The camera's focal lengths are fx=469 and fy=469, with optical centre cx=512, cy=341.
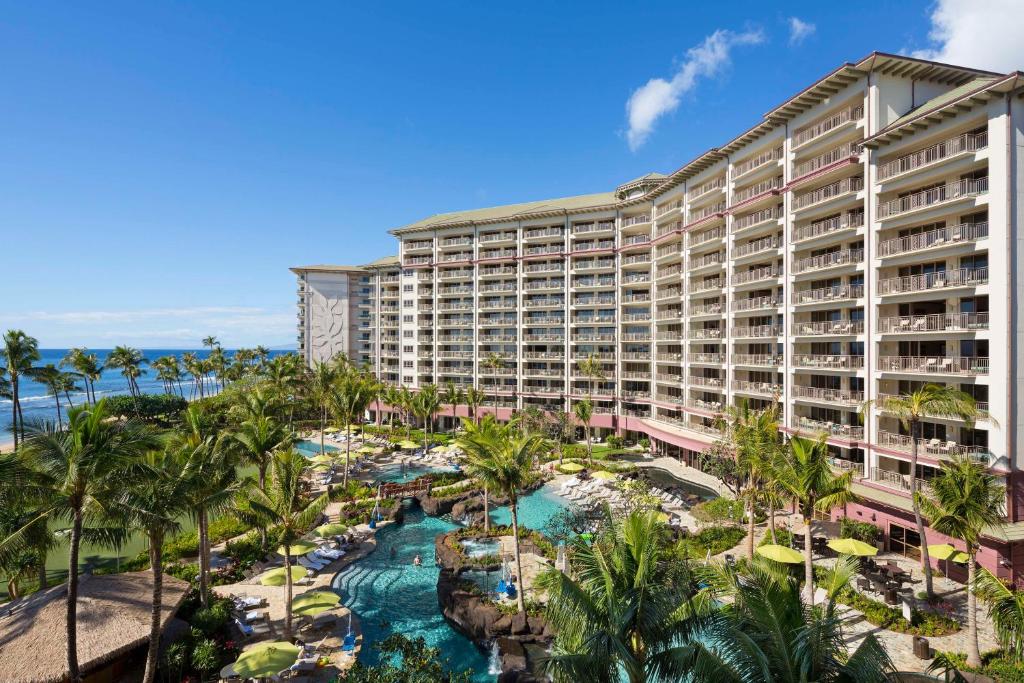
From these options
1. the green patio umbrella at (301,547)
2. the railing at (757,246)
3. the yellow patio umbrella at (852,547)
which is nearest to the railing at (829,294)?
the railing at (757,246)

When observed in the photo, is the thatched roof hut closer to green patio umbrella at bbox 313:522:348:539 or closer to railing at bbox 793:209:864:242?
green patio umbrella at bbox 313:522:348:539

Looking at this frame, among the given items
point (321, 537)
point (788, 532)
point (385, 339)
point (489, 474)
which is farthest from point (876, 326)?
point (385, 339)

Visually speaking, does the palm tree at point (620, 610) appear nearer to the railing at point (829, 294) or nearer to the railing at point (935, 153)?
the railing at point (829, 294)

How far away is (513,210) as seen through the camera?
68.6m

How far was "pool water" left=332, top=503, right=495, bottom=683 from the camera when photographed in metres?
19.3

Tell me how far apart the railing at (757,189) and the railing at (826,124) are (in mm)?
3601

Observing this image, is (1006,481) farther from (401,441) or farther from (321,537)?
(401,441)

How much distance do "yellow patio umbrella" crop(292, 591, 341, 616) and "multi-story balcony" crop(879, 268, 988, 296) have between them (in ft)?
115

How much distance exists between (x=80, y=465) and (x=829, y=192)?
42823mm

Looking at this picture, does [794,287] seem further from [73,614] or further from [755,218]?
[73,614]

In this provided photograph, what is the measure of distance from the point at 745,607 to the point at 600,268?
52.6 metres

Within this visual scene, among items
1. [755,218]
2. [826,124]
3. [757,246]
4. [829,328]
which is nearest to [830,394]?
[829,328]

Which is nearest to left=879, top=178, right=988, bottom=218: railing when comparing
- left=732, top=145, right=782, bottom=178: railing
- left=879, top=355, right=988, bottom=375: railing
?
left=879, top=355, right=988, bottom=375: railing

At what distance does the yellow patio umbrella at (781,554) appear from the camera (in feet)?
67.4
